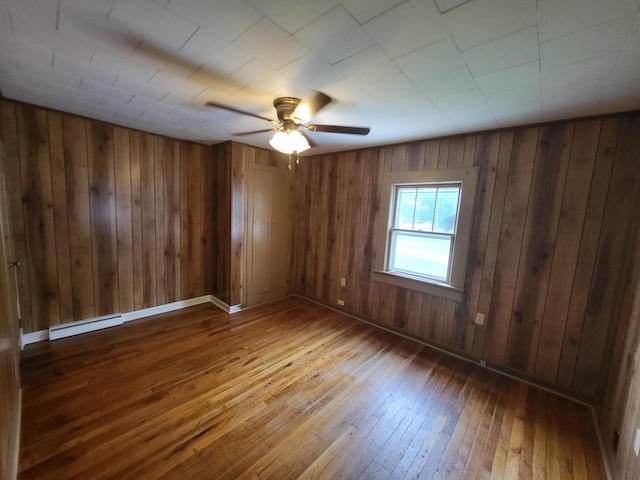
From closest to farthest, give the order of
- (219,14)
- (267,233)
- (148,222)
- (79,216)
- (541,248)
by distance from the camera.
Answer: (219,14) → (541,248) → (79,216) → (148,222) → (267,233)

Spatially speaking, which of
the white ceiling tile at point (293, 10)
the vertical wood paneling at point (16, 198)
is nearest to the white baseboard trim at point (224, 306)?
the vertical wood paneling at point (16, 198)

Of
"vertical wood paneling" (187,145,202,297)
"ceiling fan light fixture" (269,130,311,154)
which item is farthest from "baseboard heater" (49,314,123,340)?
"ceiling fan light fixture" (269,130,311,154)

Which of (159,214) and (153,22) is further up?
(153,22)

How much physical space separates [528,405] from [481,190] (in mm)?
1909

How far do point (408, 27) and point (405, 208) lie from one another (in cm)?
215

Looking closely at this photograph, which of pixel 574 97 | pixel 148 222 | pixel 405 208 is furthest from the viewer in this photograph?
pixel 148 222

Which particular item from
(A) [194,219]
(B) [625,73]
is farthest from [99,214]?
(B) [625,73]

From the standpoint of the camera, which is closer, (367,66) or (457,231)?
(367,66)

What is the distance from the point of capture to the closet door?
365cm

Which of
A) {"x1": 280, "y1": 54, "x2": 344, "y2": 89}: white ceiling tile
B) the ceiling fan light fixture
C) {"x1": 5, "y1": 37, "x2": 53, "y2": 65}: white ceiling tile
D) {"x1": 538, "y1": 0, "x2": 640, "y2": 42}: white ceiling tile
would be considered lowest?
the ceiling fan light fixture

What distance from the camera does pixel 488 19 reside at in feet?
3.42

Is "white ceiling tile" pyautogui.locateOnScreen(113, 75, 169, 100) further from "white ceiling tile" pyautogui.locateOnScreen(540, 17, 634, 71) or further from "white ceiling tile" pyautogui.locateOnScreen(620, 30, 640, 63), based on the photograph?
"white ceiling tile" pyautogui.locateOnScreen(620, 30, 640, 63)

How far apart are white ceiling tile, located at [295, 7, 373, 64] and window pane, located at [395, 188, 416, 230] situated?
1984 millimetres

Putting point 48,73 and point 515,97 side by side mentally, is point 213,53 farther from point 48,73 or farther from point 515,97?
point 515,97
